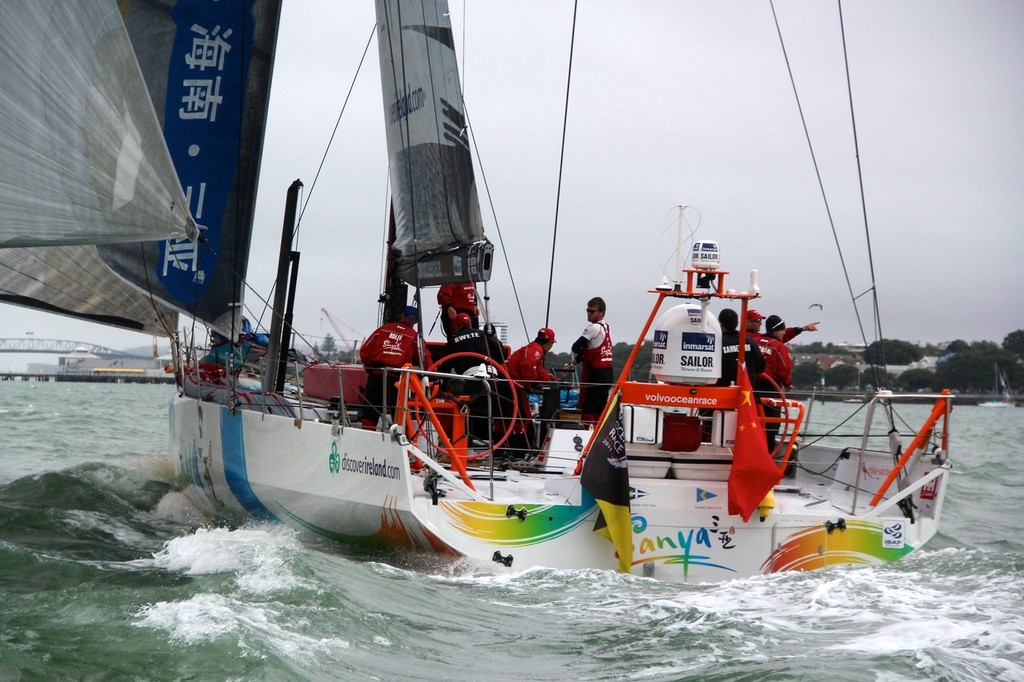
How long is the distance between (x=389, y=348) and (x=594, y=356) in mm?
1714

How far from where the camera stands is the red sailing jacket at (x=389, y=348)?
8414 millimetres

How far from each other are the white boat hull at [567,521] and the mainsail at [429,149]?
2.62 meters

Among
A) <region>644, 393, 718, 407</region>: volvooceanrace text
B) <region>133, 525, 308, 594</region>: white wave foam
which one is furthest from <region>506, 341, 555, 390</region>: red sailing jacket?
<region>133, 525, 308, 594</region>: white wave foam

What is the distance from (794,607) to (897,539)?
4.50 feet

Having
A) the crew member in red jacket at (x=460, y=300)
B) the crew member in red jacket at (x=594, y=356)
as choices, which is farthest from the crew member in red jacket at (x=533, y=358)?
the crew member in red jacket at (x=460, y=300)

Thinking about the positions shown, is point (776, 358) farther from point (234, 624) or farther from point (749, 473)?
point (234, 624)

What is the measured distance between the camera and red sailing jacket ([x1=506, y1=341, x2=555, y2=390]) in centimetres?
927

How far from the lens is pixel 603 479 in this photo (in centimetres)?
→ 686

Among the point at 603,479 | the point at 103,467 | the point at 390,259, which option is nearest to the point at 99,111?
the point at 603,479

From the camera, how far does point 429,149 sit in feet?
33.6

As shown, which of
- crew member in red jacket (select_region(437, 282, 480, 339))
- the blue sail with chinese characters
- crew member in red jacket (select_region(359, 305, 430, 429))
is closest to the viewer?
crew member in red jacket (select_region(359, 305, 430, 429))

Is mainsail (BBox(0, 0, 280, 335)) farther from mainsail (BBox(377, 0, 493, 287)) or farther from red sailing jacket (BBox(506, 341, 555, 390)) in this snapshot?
red sailing jacket (BBox(506, 341, 555, 390))

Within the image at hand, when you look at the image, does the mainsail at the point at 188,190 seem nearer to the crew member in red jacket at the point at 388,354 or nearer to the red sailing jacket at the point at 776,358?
the crew member in red jacket at the point at 388,354

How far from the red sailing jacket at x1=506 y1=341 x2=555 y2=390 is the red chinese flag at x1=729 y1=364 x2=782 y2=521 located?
2.53m
